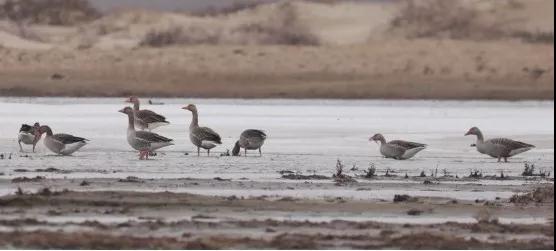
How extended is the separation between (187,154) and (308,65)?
24.7 m

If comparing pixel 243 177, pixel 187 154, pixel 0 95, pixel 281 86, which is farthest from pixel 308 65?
pixel 243 177

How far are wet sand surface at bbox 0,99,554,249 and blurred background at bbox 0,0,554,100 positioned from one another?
13601 mm

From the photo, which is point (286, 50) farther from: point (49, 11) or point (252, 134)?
point (252, 134)

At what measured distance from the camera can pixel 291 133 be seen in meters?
23.2

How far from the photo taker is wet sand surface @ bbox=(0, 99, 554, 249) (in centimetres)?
1080

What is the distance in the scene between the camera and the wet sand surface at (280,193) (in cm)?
1080

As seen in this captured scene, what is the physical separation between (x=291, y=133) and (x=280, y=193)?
9.25 meters

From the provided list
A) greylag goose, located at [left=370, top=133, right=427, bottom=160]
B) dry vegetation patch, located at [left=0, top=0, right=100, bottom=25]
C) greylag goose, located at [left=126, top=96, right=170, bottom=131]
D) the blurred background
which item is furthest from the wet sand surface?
dry vegetation patch, located at [left=0, top=0, right=100, bottom=25]

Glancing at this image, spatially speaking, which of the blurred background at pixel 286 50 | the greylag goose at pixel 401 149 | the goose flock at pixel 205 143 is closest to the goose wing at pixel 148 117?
the goose flock at pixel 205 143

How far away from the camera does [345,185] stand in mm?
14930

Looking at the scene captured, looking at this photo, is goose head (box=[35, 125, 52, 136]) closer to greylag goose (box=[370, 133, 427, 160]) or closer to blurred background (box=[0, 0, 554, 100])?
greylag goose (box=[370, 133, 427, 160])

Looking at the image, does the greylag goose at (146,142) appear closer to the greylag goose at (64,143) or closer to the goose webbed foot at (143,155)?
the goose webbed foot at (143,155)

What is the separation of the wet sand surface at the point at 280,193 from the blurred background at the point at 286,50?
1360cm

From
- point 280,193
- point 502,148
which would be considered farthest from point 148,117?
point 280,193
